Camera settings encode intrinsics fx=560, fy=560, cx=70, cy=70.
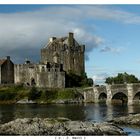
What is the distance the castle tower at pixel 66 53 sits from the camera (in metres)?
104

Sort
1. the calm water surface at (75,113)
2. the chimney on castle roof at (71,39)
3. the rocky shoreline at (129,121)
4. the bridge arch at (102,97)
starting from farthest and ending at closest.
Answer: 1. the chimney on castle roof at (71,39)
2. the bridge arch at (102,97)
3. the calm water surface at (75,113)
4. the rocky shoreline at (129,121)

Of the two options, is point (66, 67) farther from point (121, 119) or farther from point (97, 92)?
point (121, 119)

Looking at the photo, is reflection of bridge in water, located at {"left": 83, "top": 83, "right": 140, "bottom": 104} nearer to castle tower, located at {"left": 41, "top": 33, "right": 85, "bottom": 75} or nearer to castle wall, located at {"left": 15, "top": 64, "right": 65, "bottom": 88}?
castle wall, located at {"left": 15, "top": 64, "right": 65, "bottom": 88}

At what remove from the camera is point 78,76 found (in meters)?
101

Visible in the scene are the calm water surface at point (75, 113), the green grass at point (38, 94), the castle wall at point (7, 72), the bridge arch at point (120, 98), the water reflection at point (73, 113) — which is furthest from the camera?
the castle wall at point (7, 72)

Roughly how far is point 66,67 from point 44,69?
737 centimetres

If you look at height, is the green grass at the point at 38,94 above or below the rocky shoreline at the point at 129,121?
above

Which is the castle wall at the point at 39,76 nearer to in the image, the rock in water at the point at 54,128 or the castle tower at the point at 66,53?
the castle tower at the point at 66,53

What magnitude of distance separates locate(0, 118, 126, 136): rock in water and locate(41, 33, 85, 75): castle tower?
66.9 meters

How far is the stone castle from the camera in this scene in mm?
96688

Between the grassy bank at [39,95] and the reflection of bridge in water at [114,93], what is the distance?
8.50ft

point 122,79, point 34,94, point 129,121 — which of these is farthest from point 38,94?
point 129,121

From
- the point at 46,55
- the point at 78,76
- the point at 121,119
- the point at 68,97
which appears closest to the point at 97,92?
the point at 68,97

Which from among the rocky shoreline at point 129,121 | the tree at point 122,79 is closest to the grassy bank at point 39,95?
the tree at point 122,79
